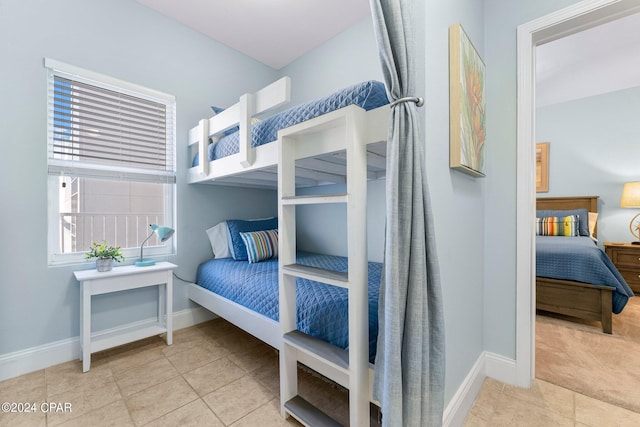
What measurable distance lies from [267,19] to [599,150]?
Answer: 15.4 feet

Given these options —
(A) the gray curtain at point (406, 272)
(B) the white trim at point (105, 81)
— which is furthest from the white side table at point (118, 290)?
(A) the gray curtain at point (406, 272)

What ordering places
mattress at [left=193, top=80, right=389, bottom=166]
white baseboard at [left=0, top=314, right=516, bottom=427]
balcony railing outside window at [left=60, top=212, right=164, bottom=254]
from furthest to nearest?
balcony railing outside window at [left=60, top=212, right=164, bottom=254] < white baseboard at [left=0, top=314, right=516, bottom=427] < mattress at [left=193, top=80, right=389, bottom=166]

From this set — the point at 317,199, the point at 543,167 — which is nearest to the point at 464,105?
the point at 317,199

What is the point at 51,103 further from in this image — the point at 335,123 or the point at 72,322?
the point at 335,123

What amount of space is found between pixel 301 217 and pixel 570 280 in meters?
2.68

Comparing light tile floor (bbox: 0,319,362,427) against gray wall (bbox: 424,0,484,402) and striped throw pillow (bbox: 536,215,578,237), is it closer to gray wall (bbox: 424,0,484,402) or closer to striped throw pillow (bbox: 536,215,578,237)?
gray wall (bbox: 424,0,484,402)

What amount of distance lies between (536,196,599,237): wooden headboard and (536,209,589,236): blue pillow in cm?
26

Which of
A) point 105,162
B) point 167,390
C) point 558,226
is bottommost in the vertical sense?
point 167,390

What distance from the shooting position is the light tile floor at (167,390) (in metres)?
1.33

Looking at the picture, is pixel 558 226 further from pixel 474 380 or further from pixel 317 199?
pixel 317 199

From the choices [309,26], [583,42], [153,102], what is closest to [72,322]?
[153,102]

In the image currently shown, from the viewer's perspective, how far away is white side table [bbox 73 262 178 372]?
1749mm

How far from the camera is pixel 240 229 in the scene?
2541 mm

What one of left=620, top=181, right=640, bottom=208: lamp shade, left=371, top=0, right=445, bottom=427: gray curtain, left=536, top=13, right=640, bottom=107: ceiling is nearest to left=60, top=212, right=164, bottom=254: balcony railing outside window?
left=371, top=0, right=445, bottom=427: gray curtain
